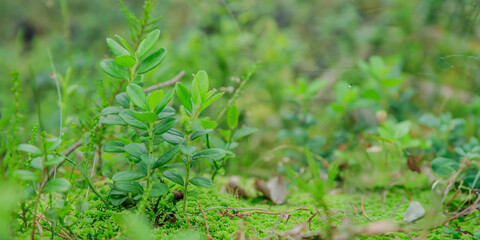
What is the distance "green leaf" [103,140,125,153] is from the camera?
77 centimetres

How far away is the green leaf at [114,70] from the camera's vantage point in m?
0.80

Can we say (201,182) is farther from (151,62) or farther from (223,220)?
(151,62)

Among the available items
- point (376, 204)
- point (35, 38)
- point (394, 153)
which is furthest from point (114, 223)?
point (35, 38)

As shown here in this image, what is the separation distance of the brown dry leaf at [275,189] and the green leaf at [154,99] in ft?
1.91

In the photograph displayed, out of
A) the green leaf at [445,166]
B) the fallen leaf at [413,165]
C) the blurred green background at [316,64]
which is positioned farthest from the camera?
the blurred green background at [316,64]

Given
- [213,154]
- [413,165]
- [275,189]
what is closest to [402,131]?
[413,165]

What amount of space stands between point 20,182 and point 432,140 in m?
1.37

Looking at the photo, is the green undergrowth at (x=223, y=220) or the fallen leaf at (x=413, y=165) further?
the fallen leaf at (x=413, y=165)

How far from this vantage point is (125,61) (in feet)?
2.52

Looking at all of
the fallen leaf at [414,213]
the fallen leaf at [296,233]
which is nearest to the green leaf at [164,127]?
the fallen leaf at [296,233]

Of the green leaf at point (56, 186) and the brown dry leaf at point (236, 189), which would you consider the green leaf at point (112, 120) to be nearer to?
the green leaf at point (56, 186)

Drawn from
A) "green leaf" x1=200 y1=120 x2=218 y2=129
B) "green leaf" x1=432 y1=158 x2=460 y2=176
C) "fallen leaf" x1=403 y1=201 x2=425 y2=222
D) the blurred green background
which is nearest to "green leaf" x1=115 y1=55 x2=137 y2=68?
"green leaf" x1=200 y1=120 x2=218 y2=129

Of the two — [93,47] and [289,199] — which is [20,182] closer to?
[289,199]

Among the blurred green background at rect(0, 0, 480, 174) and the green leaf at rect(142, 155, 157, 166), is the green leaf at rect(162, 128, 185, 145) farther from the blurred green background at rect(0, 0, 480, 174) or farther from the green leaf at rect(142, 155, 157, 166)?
the blurred green background at rect(0, 0, 480, 174)
